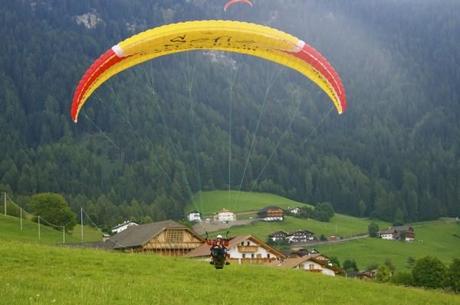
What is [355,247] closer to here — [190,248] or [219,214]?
[219,214]

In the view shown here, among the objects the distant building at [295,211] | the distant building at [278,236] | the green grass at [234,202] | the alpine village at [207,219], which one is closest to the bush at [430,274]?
the alpine village at [207,219]

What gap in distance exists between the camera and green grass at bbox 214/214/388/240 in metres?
116

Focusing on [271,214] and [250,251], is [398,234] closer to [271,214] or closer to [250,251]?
[271,214]

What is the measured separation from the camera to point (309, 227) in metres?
128

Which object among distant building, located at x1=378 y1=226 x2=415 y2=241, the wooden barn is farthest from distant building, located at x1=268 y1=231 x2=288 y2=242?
the wooden barn

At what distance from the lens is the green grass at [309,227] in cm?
11634

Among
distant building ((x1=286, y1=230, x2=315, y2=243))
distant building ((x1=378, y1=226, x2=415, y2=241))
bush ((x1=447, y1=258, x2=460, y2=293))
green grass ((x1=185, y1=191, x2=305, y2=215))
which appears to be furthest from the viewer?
green grass ((x1=185, y1=191, x2=305, y2=215))

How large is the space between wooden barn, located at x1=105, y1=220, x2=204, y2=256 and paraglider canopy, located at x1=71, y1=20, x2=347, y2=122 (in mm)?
47460

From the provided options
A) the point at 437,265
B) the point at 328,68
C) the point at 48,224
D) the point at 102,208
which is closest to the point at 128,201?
the point at 102,208

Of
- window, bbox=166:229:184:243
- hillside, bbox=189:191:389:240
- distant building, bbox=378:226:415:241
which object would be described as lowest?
window, bbox=166:229:184:243

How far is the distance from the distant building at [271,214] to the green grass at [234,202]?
6326 millimetres

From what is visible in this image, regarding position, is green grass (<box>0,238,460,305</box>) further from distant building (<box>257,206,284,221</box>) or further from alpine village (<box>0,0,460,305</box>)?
distant building (<box>257,206,284,221</box>)

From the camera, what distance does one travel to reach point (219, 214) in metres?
118

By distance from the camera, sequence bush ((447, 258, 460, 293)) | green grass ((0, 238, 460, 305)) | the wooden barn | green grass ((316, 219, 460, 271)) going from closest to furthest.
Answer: green grass ((0, 238, 460, 305)) < bush ((447, 258, 460, 293)) < the wooden barn < green grass ((316, 219, 460, 271))
